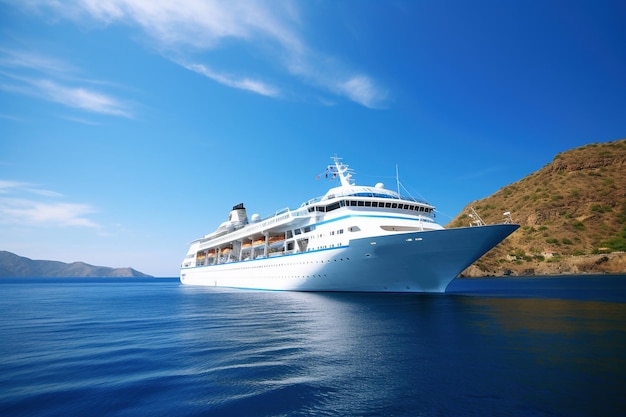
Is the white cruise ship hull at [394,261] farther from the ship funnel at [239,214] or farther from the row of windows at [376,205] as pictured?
the ship funnel at [239,214]

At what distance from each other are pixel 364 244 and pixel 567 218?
321 ft

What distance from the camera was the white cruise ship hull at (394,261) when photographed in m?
23.7

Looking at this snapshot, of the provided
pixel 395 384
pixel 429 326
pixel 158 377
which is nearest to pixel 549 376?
pixel 395 384

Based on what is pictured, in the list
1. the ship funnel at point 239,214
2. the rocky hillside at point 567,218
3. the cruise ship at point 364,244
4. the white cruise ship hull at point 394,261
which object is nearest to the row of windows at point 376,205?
the cruise ship at point 364,244

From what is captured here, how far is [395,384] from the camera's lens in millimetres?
7953

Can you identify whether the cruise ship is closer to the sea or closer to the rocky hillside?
the sea

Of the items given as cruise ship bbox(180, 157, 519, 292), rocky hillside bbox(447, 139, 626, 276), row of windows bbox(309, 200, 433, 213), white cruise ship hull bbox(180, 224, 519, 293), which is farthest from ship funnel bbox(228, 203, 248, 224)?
rocky hillside bbox(447, 139, 626, 276)

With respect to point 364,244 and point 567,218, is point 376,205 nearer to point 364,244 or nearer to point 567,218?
point 364,244

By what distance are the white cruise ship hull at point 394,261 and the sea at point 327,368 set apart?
7.29 meters

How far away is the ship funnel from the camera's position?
186 feet

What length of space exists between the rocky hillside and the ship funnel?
52.7 meters

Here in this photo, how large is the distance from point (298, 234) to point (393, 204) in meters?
10.9

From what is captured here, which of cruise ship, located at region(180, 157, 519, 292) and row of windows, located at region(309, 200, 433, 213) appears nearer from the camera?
cruise ship, located at region(180, 157, 519, 292)

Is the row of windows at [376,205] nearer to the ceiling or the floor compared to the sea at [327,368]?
nearer to the ceiling
